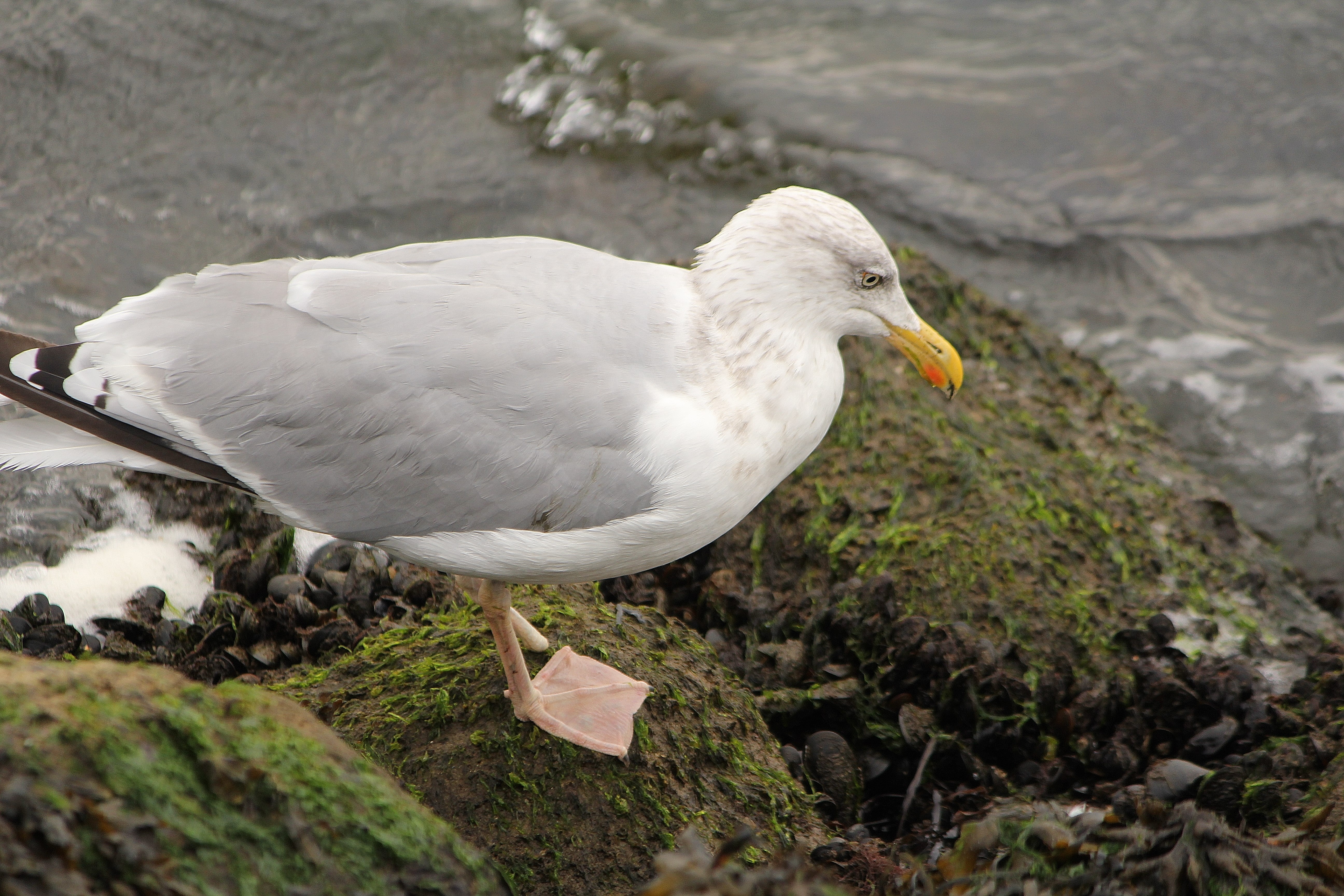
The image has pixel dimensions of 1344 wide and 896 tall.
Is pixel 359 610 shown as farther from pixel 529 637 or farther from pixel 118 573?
pixel 118 573

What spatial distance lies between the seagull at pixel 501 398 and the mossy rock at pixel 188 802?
0.99m

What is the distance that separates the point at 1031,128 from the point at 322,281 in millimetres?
7948

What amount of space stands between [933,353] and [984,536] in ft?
3.95

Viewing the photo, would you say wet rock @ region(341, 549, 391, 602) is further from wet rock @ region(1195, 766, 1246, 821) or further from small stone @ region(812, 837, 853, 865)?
wet rock @ region(1195, 766, 1246, 821)

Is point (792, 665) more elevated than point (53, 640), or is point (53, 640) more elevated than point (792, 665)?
point (53, 640)

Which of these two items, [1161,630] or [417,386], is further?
[1161,630]

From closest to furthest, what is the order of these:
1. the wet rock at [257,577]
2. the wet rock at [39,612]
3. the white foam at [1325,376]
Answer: the wet rock at [39,612] → the wet rock at [257,577] → the white foam at [1325,376]

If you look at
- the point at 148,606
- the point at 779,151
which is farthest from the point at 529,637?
the point at 779,151

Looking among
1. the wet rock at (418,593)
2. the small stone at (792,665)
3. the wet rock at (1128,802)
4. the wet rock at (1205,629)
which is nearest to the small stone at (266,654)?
the wet rock at (418,593)

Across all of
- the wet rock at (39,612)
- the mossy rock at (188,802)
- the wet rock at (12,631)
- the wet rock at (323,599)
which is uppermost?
the mossy rock at (188,802)

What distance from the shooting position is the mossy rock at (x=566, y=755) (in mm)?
3498

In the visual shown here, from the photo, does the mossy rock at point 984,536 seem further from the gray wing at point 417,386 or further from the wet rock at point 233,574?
the wet rock at point 233,574

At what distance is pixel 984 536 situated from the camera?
4.97 metres

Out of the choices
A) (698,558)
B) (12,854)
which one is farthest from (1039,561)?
(12,854)
